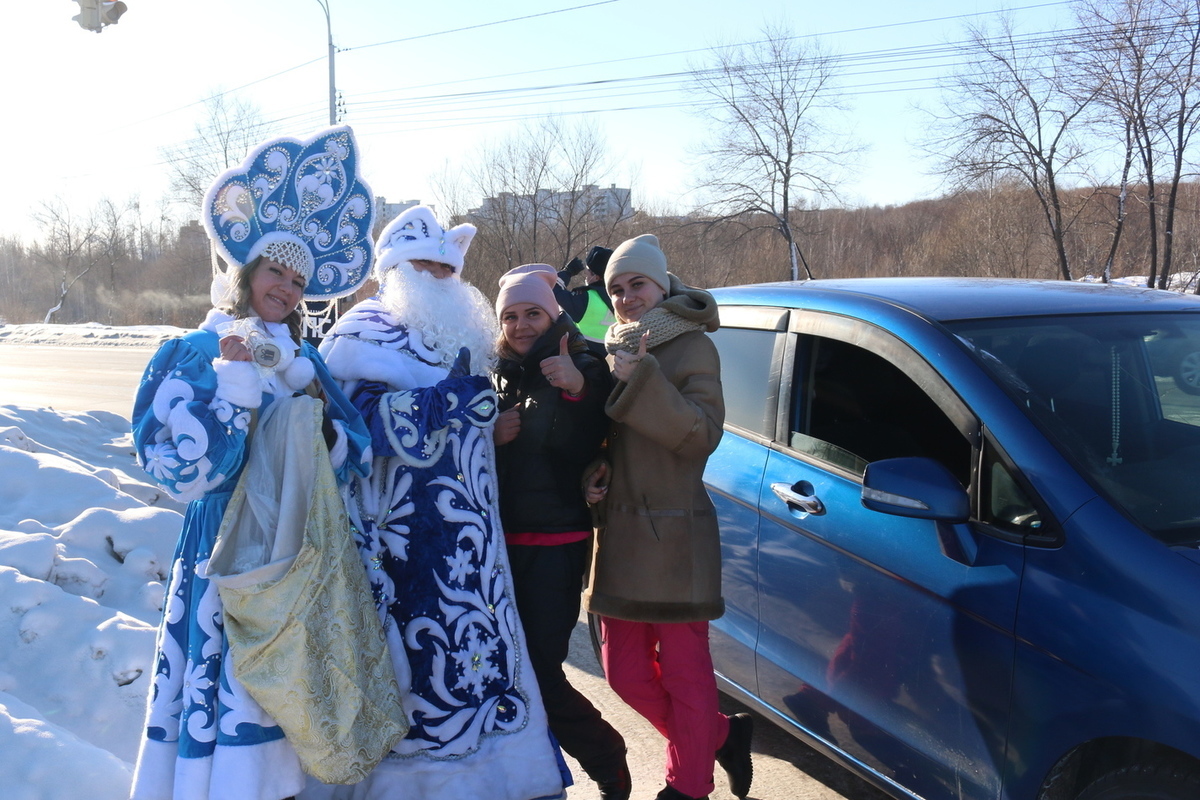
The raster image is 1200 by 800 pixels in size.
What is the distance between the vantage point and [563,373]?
2746 mm

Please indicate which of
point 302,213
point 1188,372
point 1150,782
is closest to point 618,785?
point 1150,782

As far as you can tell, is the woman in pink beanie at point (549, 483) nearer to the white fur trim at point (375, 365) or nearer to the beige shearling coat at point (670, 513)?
the beige shearling coat at point (670, 513)

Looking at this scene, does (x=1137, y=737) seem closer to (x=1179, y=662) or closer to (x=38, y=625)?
(x=1179, y=662)

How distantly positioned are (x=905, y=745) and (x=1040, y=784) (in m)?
0.43

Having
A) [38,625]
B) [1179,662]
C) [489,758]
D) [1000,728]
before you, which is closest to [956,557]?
[1000,728]

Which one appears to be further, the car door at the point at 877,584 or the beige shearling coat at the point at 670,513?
the beige shearling coat at the point at 670,513

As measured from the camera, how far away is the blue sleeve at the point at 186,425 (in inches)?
92.7

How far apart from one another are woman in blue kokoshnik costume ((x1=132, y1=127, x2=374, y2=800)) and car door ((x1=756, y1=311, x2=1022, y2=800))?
4.70 ft

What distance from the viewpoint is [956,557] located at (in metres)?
2.33

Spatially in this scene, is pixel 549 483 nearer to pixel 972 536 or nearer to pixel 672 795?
pixel 672 795

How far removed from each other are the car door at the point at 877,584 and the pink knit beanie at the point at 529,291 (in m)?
0.95

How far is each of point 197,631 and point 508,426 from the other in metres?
1.07

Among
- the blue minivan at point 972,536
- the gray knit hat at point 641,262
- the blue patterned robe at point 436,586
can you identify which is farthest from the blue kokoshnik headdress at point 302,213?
the blue minivan at point 972,536

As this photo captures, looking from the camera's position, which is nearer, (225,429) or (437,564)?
(225,429)
